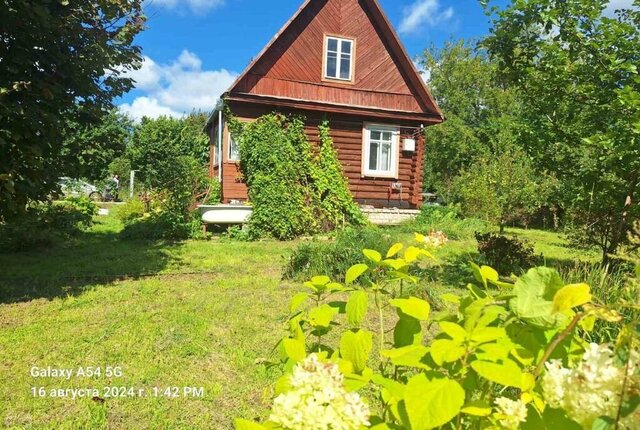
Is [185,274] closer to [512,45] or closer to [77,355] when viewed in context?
[77,355]

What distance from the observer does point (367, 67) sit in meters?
14.4

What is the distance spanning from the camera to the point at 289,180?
1159 centimetres

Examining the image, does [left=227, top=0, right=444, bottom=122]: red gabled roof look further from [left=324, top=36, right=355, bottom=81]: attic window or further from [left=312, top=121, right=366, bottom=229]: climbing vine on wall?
[left=312, top=121, right=366, bottom=229]: climbing vine on wall

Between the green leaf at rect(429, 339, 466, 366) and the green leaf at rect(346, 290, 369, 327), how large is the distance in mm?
275

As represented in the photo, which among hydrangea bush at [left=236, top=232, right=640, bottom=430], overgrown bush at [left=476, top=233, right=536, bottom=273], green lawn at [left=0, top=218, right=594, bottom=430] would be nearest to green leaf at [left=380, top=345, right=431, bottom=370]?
hydrangea bush at [left=236, top=232, right=640, bottom=430]

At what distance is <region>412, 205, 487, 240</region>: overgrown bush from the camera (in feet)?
43.1

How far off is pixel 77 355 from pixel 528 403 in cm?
379

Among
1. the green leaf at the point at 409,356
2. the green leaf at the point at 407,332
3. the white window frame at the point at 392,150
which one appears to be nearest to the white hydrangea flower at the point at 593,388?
the green leaf at the point at 409,356

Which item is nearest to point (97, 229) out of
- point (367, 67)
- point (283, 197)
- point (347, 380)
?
point (283, 197)

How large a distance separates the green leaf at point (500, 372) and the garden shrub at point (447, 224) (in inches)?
477

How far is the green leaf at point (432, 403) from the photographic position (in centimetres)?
77

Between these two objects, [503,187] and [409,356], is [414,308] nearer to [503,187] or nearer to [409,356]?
[409,356]

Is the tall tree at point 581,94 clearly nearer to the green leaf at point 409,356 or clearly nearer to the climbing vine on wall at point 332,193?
the green leaf at point 409,356

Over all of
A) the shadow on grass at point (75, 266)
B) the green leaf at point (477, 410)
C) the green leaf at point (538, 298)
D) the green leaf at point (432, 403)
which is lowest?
the shadow on grass at point (75, 266)
